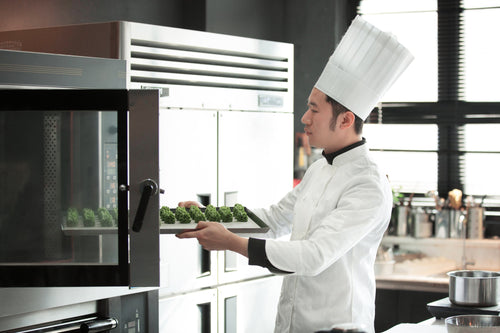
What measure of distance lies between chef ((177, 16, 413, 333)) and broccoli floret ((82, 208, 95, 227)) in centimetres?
38

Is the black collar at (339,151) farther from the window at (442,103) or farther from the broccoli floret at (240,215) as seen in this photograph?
the window at (442,103)

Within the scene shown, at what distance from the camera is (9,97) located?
1.86 metres

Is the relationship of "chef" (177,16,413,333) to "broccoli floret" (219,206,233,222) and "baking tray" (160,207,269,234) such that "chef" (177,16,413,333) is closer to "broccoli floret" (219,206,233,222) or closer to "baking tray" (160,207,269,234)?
"baking tray" (160,207,269,234)

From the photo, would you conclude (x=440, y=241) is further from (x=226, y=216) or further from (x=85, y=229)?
(x=85, y=229)

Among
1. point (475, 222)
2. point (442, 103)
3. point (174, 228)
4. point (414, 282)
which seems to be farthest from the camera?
point (442, 103)

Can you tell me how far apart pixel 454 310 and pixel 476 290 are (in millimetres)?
106

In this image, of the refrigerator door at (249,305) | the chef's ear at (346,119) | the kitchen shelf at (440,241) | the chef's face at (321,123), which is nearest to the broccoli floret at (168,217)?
the chef's face at (321,123)

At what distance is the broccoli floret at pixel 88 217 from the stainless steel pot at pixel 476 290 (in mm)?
1335

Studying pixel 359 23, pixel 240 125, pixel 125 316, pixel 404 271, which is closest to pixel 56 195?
pixel 125 316

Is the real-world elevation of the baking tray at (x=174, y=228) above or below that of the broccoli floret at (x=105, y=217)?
below

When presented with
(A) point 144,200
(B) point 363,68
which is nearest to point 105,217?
(A) point 144,200

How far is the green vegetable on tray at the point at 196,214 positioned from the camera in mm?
2305

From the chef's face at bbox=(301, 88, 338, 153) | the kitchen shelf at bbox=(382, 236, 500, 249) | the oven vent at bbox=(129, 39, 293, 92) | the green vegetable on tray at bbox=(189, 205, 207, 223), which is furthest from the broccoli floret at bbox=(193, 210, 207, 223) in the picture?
the kitchen shelf at bbox=(382, 236, 500, 249)

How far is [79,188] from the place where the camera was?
189 centimetres
